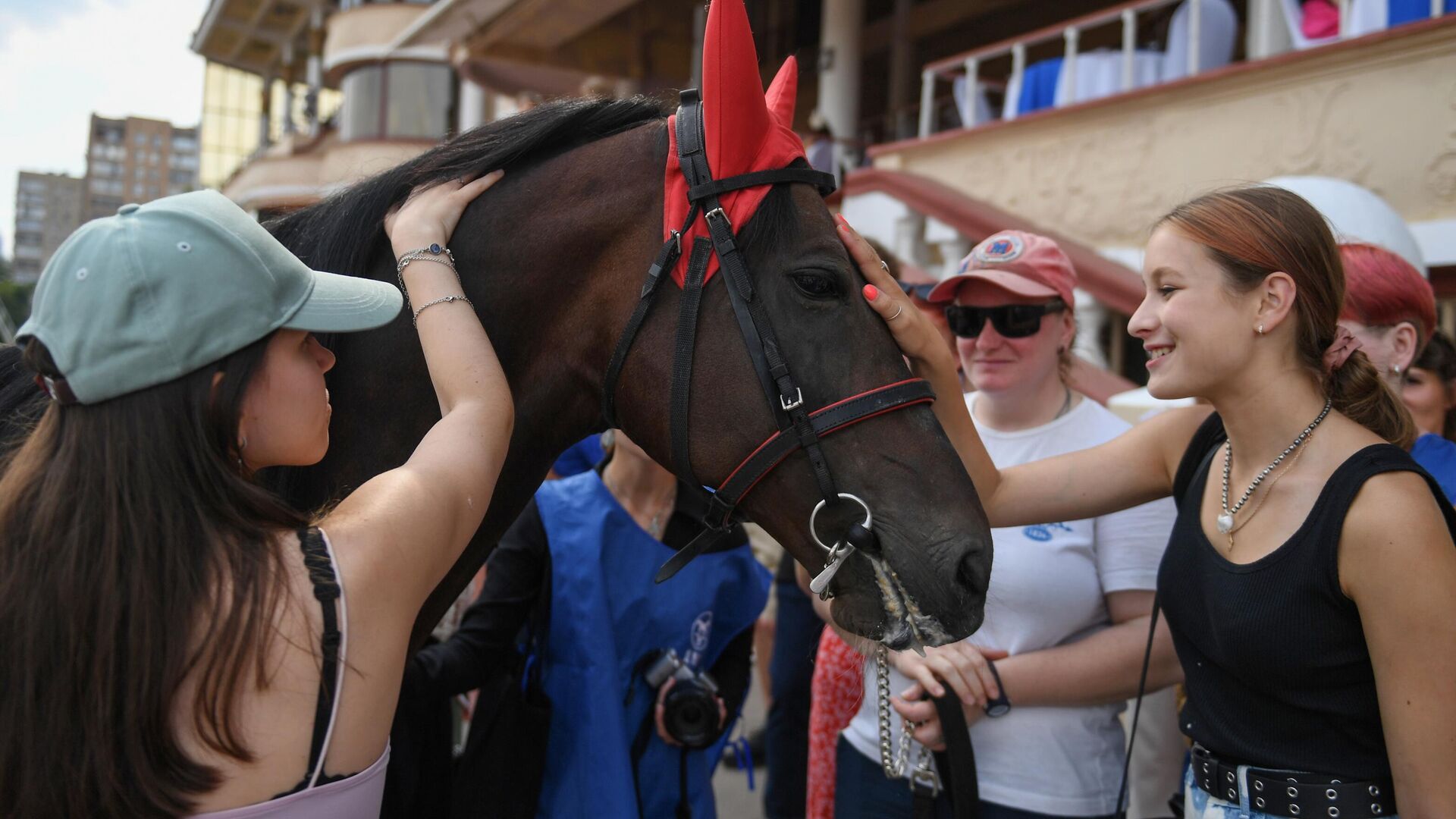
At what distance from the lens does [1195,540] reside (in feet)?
5.73

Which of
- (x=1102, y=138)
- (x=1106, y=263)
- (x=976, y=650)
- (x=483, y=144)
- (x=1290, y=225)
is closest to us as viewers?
(x=1290, y=225)

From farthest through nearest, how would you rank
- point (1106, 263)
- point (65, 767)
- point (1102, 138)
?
point (1102, 138) → point (1106, 263) → point (65, 767)

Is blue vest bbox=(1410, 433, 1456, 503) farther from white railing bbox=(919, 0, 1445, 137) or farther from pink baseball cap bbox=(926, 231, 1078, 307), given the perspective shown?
white railing bbox=(919, 0, 1445, 137)

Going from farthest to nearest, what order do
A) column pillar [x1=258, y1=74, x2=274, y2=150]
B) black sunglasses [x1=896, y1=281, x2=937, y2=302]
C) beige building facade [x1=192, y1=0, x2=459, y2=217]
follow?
1. column pillar [x1=258, y1=74, x2=274, y2=150]
2. beige building facade [x1=192, y1=0, x2=459, y2=217]
3. black sunglasses [x1=896, y1=281, x2=937, y2=302]

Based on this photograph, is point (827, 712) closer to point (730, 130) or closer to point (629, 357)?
point (629, 357)

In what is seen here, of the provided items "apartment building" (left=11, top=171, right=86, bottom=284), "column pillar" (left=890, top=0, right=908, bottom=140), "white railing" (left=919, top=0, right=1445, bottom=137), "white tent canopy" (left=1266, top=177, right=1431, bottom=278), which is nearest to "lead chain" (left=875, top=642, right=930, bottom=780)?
"white tent canopy" (left=1266, top=177, right=1431, bottom=278)

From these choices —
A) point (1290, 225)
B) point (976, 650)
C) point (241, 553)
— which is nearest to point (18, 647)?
point (241, 553)

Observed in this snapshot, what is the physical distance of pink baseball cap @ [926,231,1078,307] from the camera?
94.3 inches

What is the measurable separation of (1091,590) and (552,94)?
43.2ft

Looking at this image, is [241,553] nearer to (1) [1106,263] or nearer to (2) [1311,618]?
(2) [1311,618]

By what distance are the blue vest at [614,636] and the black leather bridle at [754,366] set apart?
25.9 inches

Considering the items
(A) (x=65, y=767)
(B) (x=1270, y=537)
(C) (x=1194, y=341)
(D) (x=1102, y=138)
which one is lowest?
(A) (x=65, y=767)

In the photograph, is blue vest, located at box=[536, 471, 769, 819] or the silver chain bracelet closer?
the silver chain bracelet

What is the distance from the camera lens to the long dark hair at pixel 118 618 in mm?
1062
